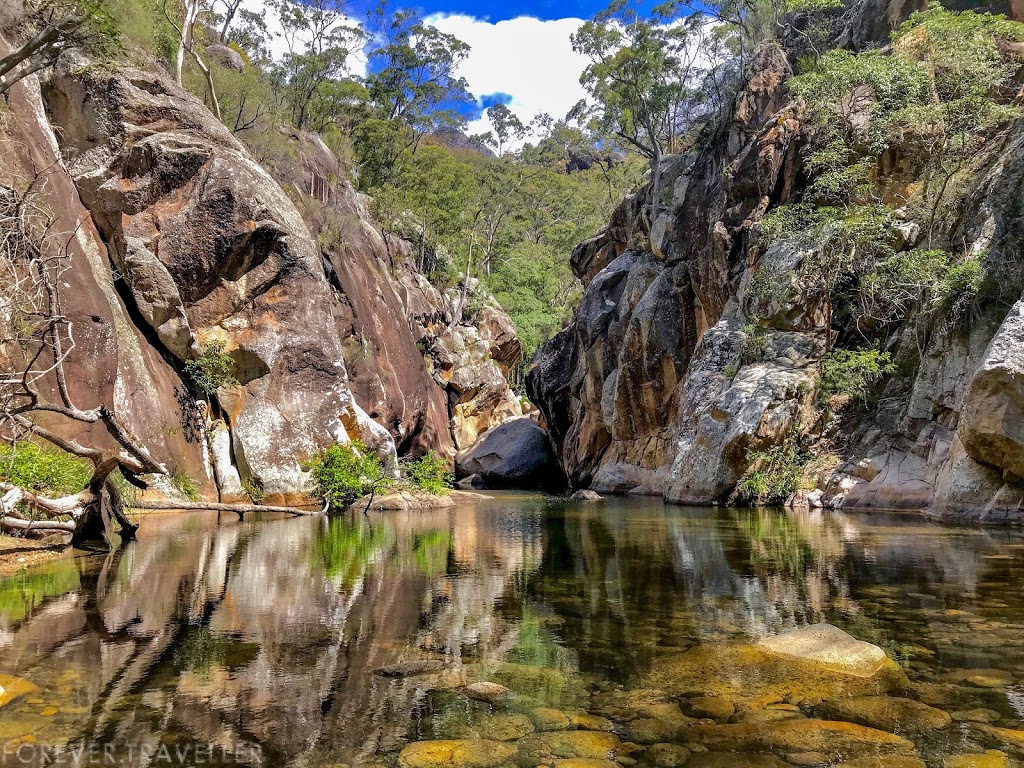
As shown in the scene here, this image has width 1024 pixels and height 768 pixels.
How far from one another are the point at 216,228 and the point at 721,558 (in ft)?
56.7

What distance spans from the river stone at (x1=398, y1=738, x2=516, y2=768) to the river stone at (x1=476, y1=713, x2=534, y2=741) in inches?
2.9

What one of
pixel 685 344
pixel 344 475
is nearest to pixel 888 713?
pixel 344 475

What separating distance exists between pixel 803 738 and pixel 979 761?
68 centimetres

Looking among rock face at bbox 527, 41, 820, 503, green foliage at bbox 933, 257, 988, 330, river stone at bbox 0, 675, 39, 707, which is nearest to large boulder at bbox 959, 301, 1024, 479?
green foliage at bbox 933, 257, 988, 330

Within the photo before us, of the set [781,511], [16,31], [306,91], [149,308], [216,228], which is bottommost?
[781,511]

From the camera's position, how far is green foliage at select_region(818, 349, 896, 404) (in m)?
17.5

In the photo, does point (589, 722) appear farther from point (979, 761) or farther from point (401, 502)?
point (401, 502)

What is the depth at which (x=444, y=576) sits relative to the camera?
25.4ft

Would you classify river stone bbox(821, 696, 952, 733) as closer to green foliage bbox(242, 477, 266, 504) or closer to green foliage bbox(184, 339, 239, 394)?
green foliage bbox(242, 477, 266, 504)

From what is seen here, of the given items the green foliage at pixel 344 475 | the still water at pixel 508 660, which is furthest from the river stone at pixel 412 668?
the green foliage at pixel 344 475

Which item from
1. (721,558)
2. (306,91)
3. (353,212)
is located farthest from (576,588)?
(306,91)

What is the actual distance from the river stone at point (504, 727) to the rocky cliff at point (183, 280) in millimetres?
13734

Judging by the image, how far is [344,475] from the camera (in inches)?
709

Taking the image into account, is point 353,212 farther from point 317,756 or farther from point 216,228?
point 317,756
